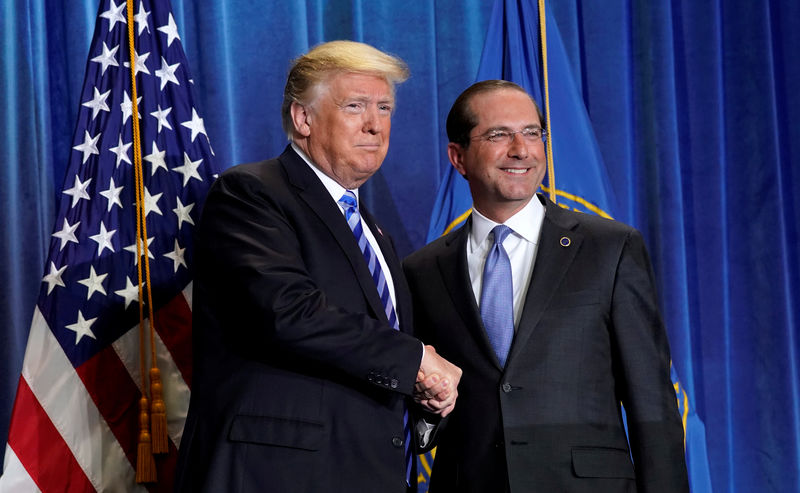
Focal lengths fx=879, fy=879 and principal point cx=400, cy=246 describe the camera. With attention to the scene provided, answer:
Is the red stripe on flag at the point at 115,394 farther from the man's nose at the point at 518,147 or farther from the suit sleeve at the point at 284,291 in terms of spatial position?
the man's nose at the point at 518,147

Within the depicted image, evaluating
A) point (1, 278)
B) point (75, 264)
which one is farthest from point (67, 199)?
point (1, 278)

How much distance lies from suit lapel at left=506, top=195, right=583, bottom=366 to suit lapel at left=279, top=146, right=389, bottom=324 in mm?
367

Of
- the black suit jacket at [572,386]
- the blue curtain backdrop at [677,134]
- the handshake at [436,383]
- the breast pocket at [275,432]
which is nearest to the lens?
the breast pocket at [275,432]

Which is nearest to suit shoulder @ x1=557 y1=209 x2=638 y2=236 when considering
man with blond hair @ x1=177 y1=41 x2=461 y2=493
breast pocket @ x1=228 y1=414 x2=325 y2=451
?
man with blond hair @ x1=177 y1=41 x2=461 y2=493

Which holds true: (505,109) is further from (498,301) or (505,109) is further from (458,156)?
(498,301)

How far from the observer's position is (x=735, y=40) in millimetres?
4422

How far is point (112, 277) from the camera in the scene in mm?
3037

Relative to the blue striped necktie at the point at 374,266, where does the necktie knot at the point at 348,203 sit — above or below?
above

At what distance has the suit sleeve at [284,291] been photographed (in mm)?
1950

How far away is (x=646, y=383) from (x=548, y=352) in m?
0.26

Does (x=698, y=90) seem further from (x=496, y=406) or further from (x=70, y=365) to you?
(x=70, y=365)

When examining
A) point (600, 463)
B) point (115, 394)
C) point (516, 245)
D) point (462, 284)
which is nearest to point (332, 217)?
point (462, 284)

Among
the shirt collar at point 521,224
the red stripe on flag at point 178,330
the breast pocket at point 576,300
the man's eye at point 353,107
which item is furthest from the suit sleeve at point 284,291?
the red stripe on flag at point 178,330

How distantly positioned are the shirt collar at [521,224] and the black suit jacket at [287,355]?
19.9 inches
